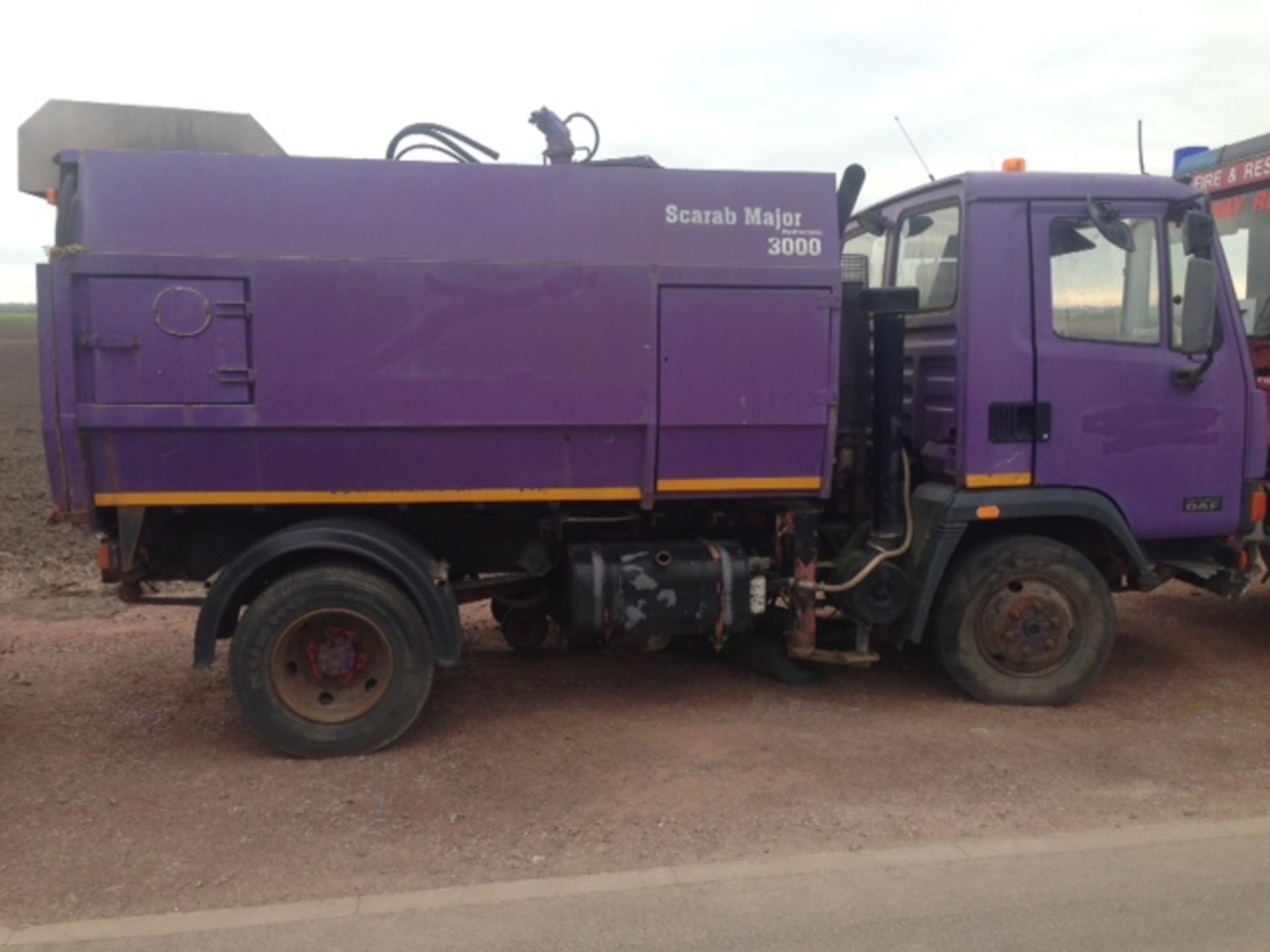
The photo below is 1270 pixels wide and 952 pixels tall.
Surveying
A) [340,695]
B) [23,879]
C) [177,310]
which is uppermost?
[177,310]

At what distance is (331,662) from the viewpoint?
Result: 5.04 m

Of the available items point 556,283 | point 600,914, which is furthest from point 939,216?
point 600,914

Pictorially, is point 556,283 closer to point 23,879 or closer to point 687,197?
point 687,197

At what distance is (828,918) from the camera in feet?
11.4

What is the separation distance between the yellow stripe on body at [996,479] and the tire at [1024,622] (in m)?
0.33

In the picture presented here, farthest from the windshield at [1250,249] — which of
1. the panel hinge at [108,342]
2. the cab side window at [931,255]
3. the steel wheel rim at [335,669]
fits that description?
the panel hinge at [108,342]

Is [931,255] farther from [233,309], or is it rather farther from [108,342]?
[108,342]

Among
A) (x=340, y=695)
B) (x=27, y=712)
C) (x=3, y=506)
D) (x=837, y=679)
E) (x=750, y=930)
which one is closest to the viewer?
(x=750, y=930)

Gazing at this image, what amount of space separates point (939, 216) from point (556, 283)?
2.15 metres

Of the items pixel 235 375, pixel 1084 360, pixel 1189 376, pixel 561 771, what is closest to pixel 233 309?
pixel 235 375

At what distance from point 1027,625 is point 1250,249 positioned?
12.6ft

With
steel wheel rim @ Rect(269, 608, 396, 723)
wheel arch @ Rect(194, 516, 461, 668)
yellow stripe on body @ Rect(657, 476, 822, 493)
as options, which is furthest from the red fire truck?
steel wheel rim @ Rect(269, 608, 396, 723)

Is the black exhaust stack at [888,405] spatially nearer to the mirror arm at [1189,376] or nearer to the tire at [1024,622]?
the tire at [1024,622]

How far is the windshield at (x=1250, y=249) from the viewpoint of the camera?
7367 mm
